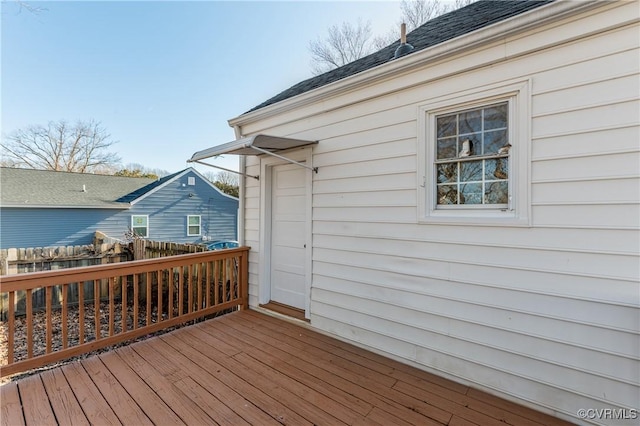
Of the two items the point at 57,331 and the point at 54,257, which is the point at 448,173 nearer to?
the point at 57,331

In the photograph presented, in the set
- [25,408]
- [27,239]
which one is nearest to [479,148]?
[25,408]

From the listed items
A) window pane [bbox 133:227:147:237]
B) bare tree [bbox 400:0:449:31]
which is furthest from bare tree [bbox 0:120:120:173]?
bare tree [bbox 400:0:449:31]

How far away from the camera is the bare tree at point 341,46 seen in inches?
397

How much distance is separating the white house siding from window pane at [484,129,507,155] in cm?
22

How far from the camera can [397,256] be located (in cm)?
268

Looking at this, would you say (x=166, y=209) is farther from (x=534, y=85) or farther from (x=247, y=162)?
(x=534, y=85)

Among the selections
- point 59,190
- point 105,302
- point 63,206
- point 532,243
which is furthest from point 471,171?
point 59,190

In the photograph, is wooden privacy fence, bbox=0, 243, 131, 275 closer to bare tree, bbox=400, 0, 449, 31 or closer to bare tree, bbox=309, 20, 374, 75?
bare tree, bbox=309, 20, 374, 75

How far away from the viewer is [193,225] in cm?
1305

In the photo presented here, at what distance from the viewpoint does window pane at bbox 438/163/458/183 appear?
241 centimetres

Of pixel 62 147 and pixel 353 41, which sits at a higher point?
pixel 353 41

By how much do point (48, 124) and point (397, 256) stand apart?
22799mm

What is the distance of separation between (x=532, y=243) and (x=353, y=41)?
10592 millimetres

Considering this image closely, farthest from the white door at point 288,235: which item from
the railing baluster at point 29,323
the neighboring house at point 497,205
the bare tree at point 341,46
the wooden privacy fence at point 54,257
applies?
the bare tree at point 341,46
